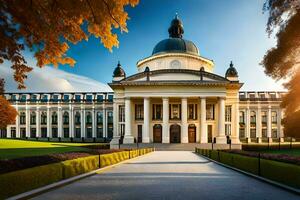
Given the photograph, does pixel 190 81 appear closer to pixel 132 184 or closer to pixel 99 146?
pixel 99 146

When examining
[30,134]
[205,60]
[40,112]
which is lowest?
[30,134]

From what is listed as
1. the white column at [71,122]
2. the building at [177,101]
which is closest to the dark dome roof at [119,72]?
the building at [177,101]

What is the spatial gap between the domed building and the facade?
21.9m

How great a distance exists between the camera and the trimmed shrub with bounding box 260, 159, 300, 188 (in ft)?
37.4

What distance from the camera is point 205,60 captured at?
2813 inches

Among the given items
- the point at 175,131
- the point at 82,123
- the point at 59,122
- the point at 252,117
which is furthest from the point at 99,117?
the point at 252,117

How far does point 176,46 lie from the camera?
2825 inches

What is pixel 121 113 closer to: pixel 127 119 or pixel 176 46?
pixel 127 119

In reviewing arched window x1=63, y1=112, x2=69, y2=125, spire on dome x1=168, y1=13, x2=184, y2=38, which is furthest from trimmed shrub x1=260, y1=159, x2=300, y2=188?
arched window x1=63, y1=112, x2=69, y2=125

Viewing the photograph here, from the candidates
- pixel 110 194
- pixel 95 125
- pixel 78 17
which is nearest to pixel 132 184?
pixel 110 194

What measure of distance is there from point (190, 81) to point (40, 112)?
4946 centimetres

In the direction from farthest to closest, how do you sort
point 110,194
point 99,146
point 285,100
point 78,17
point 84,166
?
point 99,146
point 285,100
point 84,166
point 110,194
point 78,17

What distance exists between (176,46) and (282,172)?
61.3 meters

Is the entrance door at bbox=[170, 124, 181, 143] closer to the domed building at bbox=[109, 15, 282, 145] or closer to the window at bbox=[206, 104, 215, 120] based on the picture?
the domed building at bbox=[109, 15, 282, 145]
